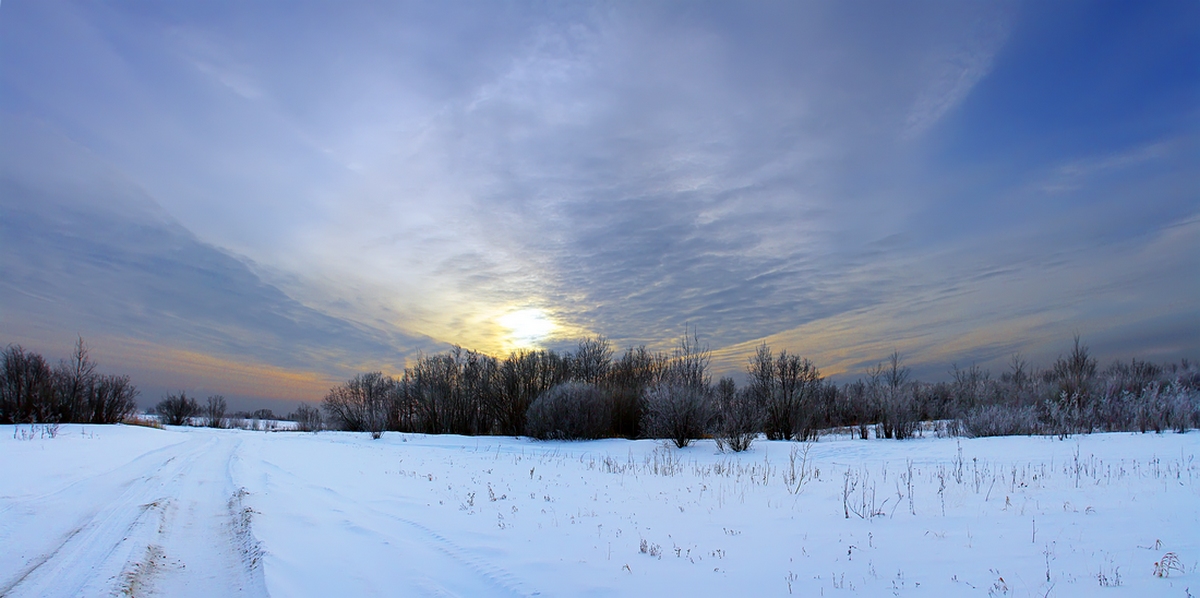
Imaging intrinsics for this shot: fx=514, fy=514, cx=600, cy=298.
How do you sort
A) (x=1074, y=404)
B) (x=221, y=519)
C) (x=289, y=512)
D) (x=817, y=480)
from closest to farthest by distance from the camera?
(x=221, y=519) → (x=289, y=512) → (x=817, y=480) → (x=1074, y=404)

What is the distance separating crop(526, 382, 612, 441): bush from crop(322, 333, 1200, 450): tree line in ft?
0.21

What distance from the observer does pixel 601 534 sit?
6.77 metres

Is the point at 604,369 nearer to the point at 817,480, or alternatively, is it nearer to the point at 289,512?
the point at 817,480

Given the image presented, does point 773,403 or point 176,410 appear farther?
point 176,410

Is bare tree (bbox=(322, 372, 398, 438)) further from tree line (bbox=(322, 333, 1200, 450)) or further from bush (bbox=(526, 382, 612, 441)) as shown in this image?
bush (bbox=(526, 382, 612, 441))

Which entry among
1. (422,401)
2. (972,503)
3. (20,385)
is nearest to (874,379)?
(972,503)

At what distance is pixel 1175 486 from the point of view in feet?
26.4

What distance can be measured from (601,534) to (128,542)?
5312 mm

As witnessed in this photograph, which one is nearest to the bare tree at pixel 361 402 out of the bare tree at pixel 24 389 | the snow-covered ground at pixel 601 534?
the bare tree at pixel 24 389

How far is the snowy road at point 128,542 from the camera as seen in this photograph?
4.41m

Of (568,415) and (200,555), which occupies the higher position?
(200,555)

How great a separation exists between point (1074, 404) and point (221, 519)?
98.9 feet

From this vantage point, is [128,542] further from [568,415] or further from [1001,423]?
[1001,423]

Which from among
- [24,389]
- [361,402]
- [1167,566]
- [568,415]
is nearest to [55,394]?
Answer: [24,389]
